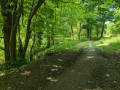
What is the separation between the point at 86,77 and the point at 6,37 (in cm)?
702

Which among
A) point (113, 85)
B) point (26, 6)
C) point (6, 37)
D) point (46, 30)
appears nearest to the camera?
point (113, 85)

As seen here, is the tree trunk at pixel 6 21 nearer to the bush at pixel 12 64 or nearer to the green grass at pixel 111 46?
the bush at pixel 12 64

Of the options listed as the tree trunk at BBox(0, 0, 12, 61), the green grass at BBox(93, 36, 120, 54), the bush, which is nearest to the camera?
the bush

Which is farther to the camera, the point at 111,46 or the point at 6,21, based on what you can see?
the point at 111,46

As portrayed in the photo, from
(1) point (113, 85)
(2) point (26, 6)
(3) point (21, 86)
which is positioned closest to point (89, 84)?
(1) point (113, 85)

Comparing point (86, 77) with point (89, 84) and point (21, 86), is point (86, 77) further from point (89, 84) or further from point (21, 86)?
point (21, 86)

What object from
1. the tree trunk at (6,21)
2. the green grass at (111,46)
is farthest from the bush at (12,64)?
the green grass at (111,46)

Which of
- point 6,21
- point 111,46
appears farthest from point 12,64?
point 111,46

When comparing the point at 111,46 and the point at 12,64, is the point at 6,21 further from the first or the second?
the point at 111,46

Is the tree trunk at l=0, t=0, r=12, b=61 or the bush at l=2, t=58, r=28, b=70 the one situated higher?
the tree trunk at l=0, t=0, r=12, b=61

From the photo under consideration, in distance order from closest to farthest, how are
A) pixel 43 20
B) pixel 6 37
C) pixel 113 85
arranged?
pixel 113 85 < pixel 6 37 < pixel 43 20

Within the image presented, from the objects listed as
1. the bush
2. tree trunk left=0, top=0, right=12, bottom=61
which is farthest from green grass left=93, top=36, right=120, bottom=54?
tree trunk left=0, top=0, right=12, bottom=61

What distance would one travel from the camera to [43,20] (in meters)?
9.38

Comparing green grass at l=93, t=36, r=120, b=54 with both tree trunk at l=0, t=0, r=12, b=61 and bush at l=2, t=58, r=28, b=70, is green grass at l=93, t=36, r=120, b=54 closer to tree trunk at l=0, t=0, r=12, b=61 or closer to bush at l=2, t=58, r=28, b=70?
bush at l=2, t=58, r=28, b=70
